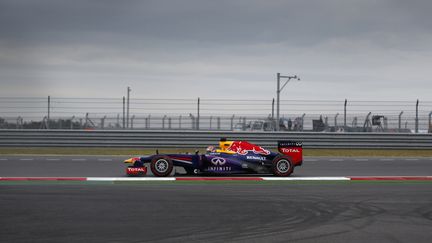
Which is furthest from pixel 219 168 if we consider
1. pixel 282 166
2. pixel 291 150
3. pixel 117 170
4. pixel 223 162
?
pixel 117 170

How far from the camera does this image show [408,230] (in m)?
7.08

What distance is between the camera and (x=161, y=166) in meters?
13.6

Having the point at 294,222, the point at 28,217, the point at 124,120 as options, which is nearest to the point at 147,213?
the point at 28,217

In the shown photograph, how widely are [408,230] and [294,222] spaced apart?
143 centimetres

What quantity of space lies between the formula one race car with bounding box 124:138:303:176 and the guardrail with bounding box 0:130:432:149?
11431 millimetres

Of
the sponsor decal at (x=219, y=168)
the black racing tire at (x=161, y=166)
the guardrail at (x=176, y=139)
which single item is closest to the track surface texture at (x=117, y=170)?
the black racing tire at (x=161, y=166)

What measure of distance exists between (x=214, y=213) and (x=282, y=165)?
601 cm

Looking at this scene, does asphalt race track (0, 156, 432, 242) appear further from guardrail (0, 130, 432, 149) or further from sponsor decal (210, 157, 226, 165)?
guardrail (0, 130, 432, 149)

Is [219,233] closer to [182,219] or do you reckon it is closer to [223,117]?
[182,219]

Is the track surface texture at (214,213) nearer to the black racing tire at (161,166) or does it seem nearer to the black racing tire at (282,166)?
the black racing tire at (161,166)

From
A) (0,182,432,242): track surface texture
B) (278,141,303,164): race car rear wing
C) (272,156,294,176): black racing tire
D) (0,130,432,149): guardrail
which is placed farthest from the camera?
(0,130,432,149): guardrail

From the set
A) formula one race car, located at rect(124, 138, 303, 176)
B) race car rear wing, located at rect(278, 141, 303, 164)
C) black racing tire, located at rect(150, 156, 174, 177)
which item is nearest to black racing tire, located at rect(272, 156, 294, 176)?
formula one race car, located at rect(124, 138, 303, 176)

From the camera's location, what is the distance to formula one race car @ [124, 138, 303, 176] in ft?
44.8

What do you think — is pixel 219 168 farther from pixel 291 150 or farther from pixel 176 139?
A: pixel 176 139
